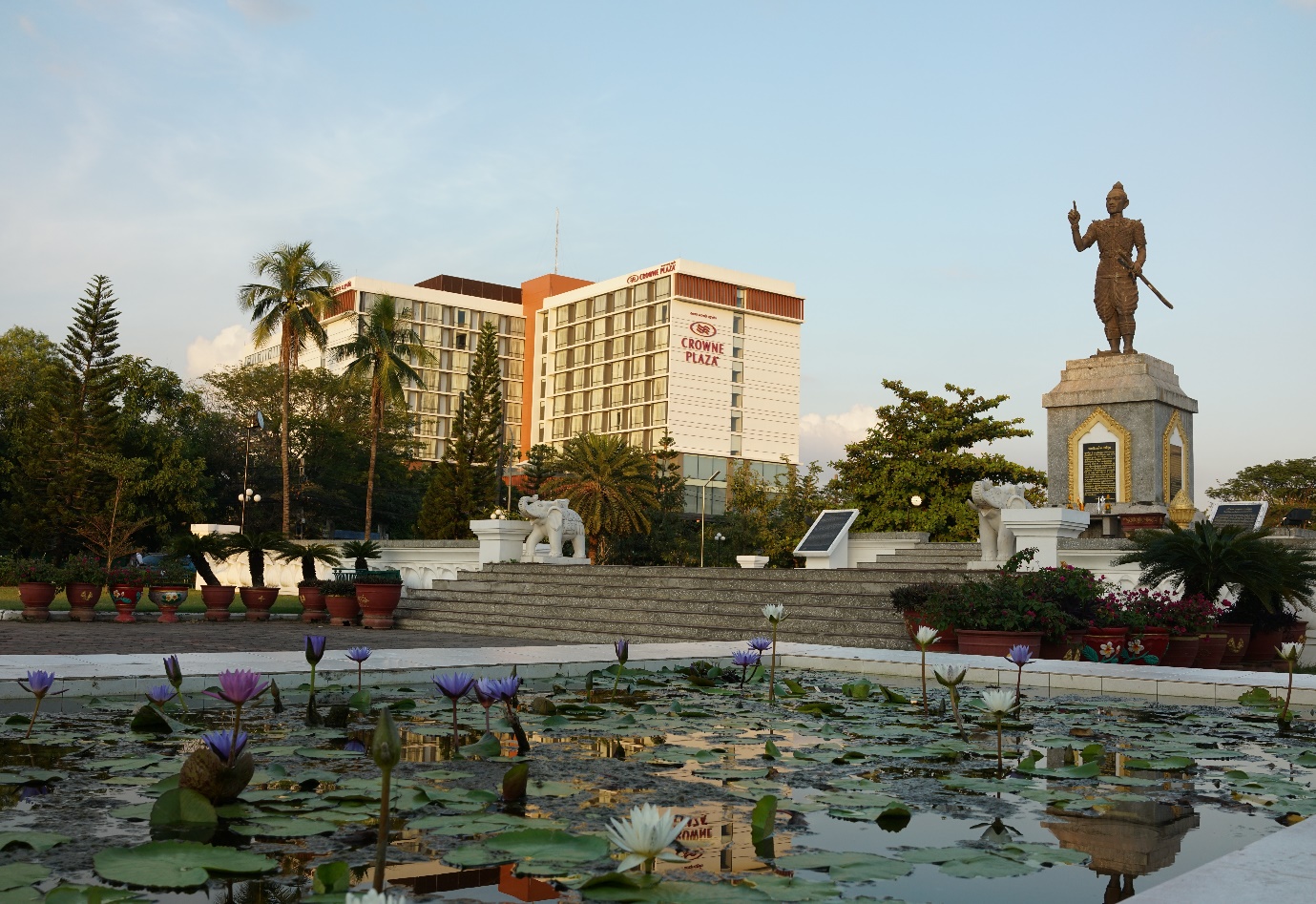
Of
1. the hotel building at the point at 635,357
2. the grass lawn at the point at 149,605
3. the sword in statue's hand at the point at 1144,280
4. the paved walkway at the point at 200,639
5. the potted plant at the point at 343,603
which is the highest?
the hotel building at the point at 635,357

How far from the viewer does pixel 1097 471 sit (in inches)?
774

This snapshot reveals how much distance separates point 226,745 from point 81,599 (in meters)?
16.0

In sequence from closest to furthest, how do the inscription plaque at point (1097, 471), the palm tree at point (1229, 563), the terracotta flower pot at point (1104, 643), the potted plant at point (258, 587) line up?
the terracotta flower pot at point (1104, 643) → the palm tree at point (1229, 563) → the potted plant at point (258, 587) → the inscription plaque at point (1097, 471)

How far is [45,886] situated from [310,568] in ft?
57.3

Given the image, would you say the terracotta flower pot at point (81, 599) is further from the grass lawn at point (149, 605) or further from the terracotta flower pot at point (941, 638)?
the terracotta flower pot at point (941, 638)

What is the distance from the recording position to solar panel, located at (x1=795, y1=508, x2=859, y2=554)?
59.7 ft

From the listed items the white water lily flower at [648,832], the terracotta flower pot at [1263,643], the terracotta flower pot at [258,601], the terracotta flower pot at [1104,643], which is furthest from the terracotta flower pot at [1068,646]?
the terracotta flower pot at [258,601]

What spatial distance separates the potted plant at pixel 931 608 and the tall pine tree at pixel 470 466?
107 ft

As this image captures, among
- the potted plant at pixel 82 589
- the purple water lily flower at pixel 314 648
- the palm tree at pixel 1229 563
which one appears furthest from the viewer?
the potted plant at pixel 82 589

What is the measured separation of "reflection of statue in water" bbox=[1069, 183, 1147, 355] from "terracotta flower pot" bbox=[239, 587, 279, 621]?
1584 centimetres

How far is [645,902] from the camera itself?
7.83 ft

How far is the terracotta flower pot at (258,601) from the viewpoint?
18562 mm

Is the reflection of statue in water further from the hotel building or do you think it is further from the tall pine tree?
the hotel building

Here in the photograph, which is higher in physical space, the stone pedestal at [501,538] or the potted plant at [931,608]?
the stone pedestal at [501,538]
